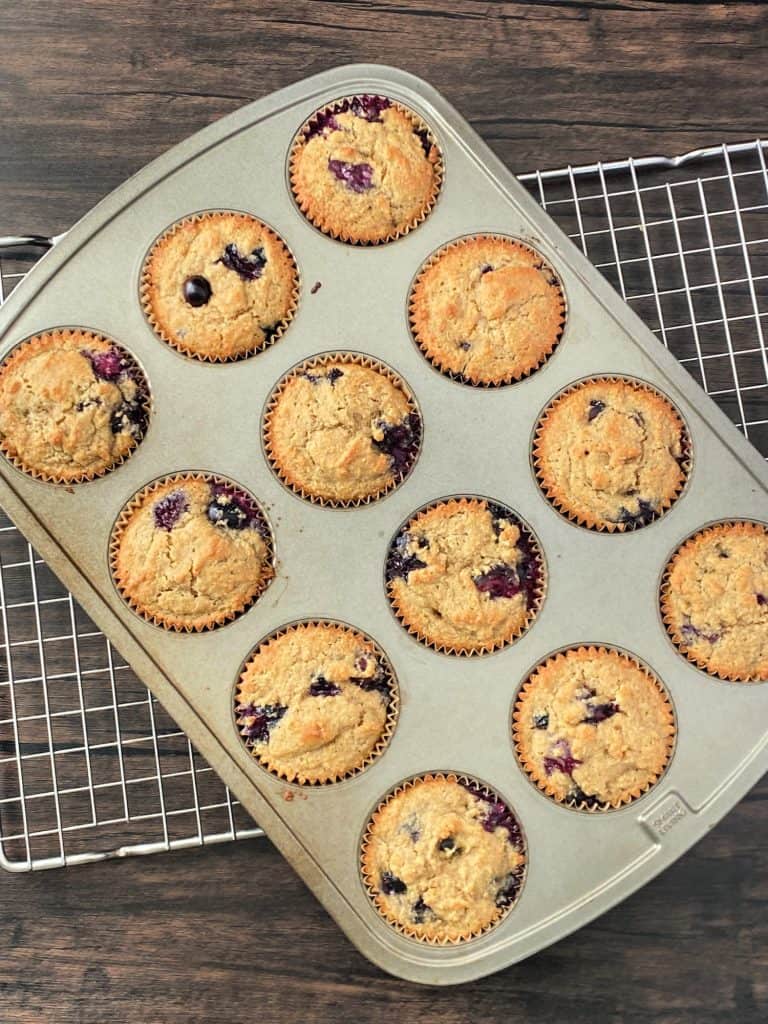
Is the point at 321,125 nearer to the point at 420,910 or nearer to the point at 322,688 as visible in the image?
the point at 322,688

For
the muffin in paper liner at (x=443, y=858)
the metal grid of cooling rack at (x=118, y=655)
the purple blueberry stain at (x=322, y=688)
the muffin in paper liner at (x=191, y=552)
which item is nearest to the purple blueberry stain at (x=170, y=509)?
the muffin in paper liner at (x=191, y=552)

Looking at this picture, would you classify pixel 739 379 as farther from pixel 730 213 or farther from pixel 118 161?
pixel 118 161

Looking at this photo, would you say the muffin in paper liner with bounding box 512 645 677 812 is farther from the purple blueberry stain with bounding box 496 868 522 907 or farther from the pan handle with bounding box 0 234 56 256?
the pan handle with bounding box 0 234 56 256

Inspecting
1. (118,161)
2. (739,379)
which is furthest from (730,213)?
(118,161)

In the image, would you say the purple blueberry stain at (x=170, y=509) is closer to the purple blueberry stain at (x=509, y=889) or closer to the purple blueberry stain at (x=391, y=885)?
the purple blueberry stain at (x=391, y=885)

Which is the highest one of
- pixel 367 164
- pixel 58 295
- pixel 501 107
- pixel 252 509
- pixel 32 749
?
pixel 501 107

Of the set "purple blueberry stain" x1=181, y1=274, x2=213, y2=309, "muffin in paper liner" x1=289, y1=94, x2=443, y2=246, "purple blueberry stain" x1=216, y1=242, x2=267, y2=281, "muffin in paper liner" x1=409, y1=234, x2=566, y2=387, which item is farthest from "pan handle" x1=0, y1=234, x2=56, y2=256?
"muffin in paper liner" x1=409, y1=234, x2=566, y2=387
